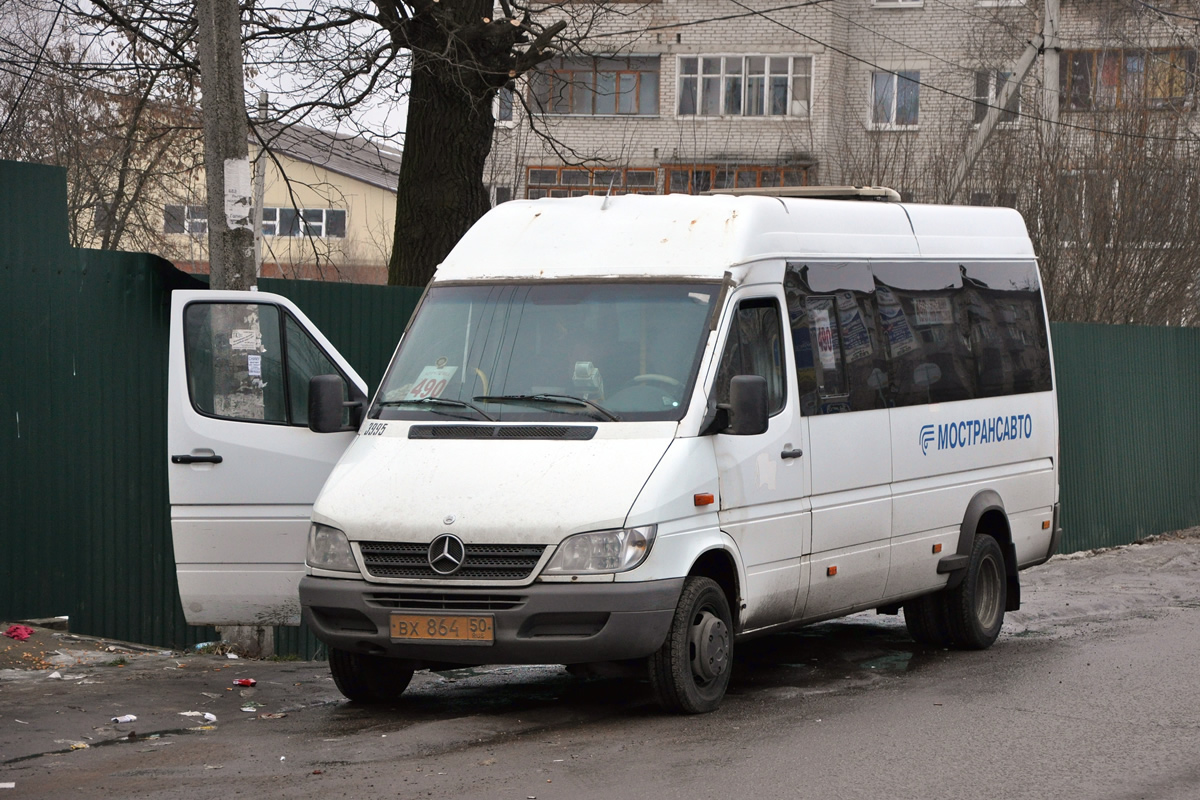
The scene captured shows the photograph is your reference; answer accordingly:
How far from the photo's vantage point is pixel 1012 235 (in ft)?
36.8

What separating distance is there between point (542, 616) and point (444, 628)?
45 cm

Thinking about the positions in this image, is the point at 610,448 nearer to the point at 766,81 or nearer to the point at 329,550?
the point at 329,550

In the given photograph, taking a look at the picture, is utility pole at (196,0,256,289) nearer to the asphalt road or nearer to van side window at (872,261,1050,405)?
the asphalt road

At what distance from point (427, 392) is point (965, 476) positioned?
3762 mm

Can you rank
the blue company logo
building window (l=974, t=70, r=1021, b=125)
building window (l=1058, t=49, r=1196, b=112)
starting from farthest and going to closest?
1. building window (l=974, t=70, r=1021, b=125)
2. building window (l=1058, t=49, r=1196, b=112)
3. the blue company logo

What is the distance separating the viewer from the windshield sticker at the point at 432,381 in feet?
26.8

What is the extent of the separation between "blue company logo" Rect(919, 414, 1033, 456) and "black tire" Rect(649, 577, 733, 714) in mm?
2369

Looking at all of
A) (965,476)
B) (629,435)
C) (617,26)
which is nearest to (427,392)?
(629,435)

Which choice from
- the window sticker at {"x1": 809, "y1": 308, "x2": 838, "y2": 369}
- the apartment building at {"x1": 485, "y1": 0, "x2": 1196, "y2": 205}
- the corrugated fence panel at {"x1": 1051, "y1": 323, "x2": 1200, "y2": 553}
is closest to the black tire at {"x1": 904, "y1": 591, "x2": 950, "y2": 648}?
the window sticker at {"x1": 809, "y1": 308, "x2": 838, "y2": 369}

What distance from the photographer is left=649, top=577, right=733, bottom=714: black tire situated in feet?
→ 24.8

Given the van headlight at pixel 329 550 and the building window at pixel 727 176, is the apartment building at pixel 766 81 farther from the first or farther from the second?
the van headlight at pixel 329 550

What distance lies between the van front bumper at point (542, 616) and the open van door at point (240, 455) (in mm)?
1380

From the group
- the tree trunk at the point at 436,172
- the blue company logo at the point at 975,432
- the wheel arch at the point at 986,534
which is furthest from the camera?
the tree trunk at the point at 436,172

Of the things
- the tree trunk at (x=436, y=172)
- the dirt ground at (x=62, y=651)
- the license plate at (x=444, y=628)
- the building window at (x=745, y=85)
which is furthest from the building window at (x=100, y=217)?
the building window at (x=745, y=85)
